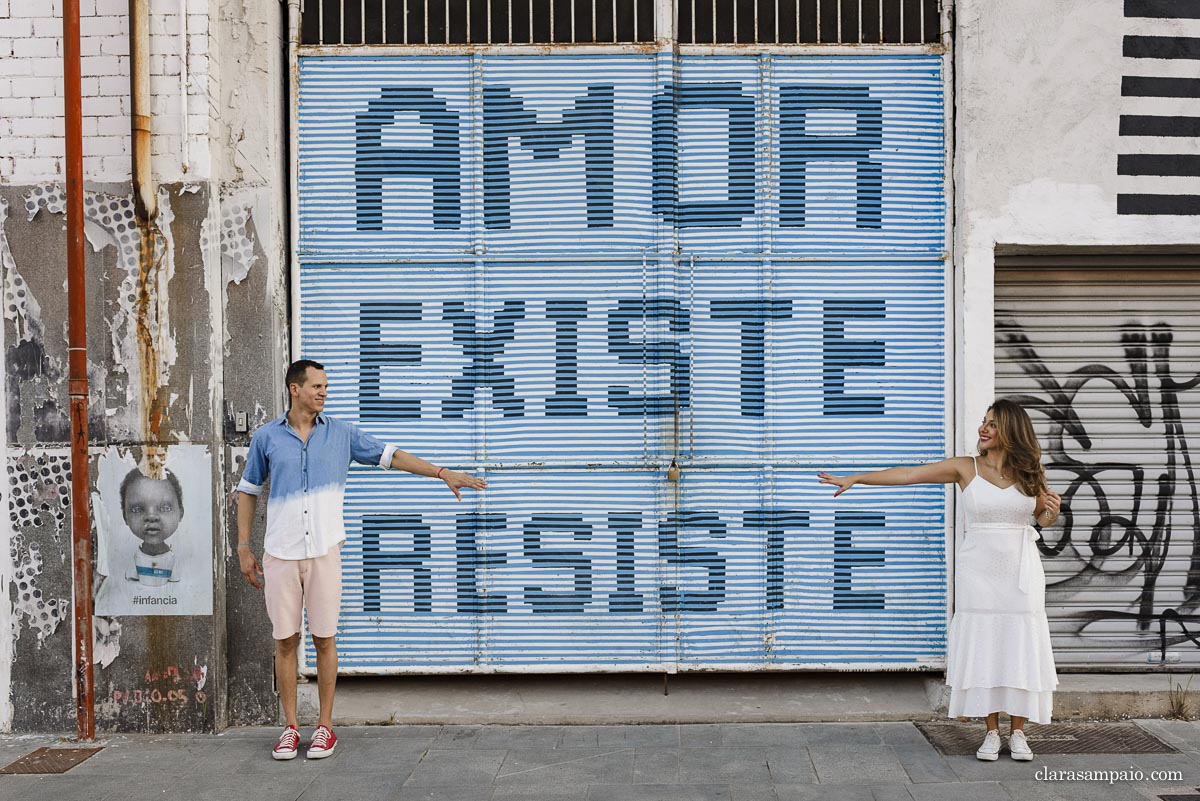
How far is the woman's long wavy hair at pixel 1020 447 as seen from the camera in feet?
16.1

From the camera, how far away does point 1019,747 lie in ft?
16.5

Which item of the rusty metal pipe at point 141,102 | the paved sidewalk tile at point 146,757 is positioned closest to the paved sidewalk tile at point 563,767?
the paved sidewalk tile at point 146,757

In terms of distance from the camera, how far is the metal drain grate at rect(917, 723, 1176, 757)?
527cm

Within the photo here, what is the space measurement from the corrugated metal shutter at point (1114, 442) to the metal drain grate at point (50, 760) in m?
5.42

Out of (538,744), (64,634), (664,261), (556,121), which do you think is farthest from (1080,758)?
(64,634)

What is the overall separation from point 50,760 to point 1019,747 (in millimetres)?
4752

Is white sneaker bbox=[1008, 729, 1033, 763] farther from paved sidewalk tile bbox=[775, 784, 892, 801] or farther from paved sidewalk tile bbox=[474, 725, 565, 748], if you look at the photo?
paved sidewalk tile bbox=[474, 725, 565, 748]

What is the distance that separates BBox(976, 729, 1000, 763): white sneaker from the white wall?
1597 millimetres

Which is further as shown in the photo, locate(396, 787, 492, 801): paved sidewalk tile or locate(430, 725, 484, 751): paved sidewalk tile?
locate(430, 725, 484, 751): paved sidewalk tile

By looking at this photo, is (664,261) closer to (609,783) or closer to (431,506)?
(431,506)

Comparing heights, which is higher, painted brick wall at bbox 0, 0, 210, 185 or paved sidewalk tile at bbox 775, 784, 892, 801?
painted brick wall at bbox 0, 0, 210, 185

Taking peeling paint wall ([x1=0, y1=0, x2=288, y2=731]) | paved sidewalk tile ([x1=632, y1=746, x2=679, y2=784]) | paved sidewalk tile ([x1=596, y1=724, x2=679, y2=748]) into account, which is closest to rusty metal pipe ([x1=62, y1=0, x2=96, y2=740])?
peeling paint wall ([x1=0, y1=0, x2=288, y2=731])

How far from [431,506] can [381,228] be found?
163 centimetres

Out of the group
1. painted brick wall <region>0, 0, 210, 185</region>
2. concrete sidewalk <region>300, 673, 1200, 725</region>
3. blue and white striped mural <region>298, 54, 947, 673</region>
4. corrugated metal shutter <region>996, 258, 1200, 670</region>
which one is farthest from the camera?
corrugated metal shutter <region>996, 258, 1200, 670</region>
